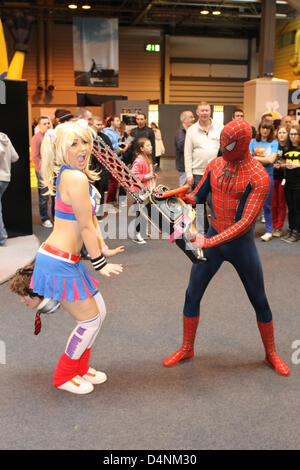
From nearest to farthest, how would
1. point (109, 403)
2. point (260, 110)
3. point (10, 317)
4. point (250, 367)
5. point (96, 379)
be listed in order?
point (109, 403)
point (96, 379)
point (250, 367)
point (10, 317)
point (260, 110)

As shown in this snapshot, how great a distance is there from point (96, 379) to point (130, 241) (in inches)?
137

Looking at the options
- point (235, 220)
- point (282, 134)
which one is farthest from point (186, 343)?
point (282, 134)

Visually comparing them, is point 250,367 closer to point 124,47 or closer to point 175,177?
point 175,177

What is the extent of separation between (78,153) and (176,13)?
17435 millimetres

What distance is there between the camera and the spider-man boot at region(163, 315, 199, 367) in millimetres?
2697

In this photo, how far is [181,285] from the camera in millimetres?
4223

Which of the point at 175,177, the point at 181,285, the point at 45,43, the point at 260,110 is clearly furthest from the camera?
the point at 45,43

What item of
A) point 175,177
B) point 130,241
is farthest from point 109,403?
point 175,177

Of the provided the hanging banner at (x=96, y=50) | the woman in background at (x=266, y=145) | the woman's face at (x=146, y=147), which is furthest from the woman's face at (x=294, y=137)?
the hanging banner at (x=96, y=50)

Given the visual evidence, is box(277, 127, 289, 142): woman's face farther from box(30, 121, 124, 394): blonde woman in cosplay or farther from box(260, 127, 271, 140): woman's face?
box(30, 121, 124, 394): blonde woman in cosplay

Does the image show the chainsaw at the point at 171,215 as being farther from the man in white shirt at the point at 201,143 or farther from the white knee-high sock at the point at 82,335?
the man in white shirt at the point at 201,143

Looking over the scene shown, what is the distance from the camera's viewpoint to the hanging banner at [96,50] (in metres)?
16.0

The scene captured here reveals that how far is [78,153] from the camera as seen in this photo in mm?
2100

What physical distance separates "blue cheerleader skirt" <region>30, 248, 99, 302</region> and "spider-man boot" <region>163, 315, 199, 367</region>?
76cm
